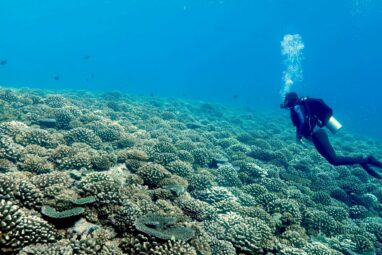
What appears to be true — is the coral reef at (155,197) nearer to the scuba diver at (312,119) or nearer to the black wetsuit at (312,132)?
the black wetsuit at (312,132)

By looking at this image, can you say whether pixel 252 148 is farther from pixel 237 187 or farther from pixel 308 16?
pixel 308 16

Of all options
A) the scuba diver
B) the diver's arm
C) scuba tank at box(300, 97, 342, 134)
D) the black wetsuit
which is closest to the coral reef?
the black wetsuit

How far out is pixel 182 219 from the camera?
695 centimetres

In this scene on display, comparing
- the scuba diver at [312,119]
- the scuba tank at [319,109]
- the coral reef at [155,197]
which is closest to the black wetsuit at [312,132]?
the scuba diver at [312,119]

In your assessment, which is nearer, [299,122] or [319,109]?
[299,122]

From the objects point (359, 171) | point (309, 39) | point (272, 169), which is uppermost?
point (309, 39)

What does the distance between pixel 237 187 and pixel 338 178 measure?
22.9 feet

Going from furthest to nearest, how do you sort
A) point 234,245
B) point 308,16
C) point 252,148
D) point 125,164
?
1. point 308,16
2. point 252,148
3. point 125,164
4. point 234,245

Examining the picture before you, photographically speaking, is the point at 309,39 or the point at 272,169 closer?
the point at 272,169

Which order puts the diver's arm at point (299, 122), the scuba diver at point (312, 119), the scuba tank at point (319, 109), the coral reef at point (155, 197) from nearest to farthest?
1. the coral reef at point (155, 197)
2. the diver's arm at point (299, 122)
3. the scuba diver at point (312, 119)
4. the scuba tank at point (319, 109)

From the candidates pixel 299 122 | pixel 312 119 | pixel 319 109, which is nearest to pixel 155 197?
pixel 299 122

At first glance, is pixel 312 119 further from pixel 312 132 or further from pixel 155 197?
pixel 155 197

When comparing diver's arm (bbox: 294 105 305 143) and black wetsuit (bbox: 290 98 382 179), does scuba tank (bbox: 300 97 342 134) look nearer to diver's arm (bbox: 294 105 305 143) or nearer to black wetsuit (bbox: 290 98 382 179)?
black wetsuit (bbox: 290 98 382 179)

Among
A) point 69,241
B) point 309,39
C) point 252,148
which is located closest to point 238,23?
point 309,39
